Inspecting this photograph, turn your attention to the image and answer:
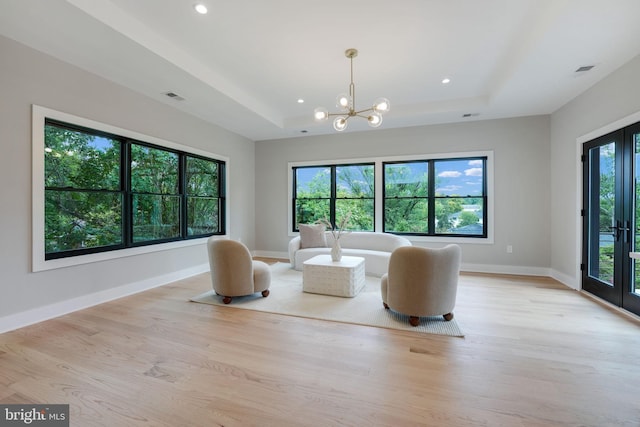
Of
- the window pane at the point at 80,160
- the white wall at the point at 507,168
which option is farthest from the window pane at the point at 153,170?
the white wall at the point at 507,168

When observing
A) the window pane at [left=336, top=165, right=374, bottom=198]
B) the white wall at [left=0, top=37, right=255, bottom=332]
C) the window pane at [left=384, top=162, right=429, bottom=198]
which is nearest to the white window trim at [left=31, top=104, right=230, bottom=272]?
the white wall at [left=0, top=37, right=255, bottom=332]

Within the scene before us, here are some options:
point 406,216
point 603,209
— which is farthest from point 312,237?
point 603,209

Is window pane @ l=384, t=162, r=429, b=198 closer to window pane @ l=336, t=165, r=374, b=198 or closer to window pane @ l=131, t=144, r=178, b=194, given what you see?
window pane @ l=336, t=165, r=374, b=198

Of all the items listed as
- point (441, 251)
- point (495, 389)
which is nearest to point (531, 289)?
point (441, 251)

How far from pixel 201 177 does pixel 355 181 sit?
10.5ft

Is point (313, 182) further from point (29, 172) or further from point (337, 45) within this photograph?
point (29, 172)

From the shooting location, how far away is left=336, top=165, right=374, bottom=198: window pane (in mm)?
6102

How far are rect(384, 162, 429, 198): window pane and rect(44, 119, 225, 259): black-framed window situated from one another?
3763 mm

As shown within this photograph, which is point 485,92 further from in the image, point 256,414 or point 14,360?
point 14,360

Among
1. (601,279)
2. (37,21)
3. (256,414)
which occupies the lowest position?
(256,414)

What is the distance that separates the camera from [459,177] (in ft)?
18.0

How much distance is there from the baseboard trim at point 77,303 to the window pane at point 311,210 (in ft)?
9.41

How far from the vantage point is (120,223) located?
153 inches

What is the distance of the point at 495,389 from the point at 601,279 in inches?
124
